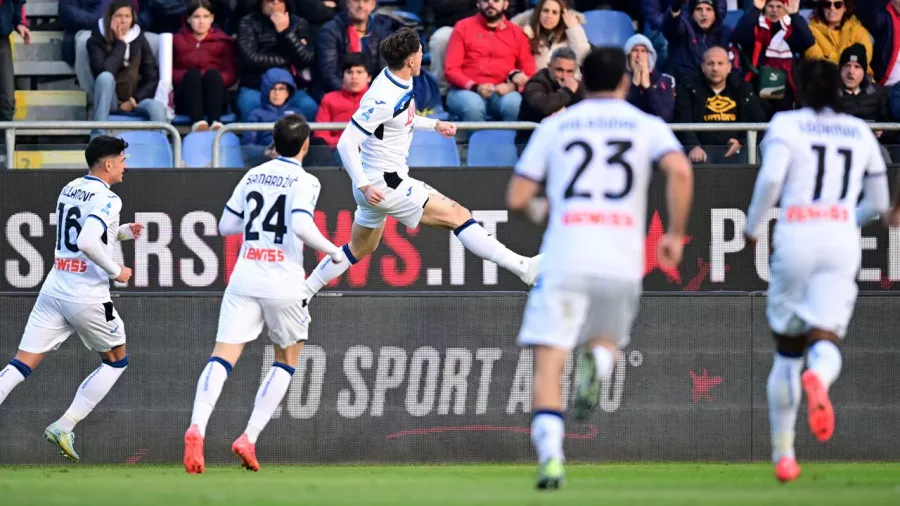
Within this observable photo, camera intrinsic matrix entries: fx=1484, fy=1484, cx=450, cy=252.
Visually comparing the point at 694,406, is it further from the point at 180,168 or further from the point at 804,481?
the point at 180,168

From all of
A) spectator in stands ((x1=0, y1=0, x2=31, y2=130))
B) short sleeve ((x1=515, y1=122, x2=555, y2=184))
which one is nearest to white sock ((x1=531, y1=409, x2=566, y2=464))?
short sleeve ((x1=515, y1=122, x2=555, y2=184))

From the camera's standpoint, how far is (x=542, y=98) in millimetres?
13398

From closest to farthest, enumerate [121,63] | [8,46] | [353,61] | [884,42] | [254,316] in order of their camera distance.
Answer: [254,316] < [353,61] < [121,63] < [8,46] < [884,42]

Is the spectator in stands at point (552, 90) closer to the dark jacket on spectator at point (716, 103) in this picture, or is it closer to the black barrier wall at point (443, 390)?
the dark jacket on spectator at point (716, 103)

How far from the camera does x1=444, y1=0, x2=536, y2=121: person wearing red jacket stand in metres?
14.6

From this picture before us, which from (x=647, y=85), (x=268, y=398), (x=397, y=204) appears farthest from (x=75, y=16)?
(x=268, y=398)

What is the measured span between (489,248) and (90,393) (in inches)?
129

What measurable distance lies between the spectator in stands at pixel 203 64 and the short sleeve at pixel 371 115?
3.88 meters

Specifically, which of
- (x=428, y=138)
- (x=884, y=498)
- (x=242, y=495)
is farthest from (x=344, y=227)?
(x=884, y=498)

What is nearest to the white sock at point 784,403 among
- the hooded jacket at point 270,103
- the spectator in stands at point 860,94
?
the spectator in stands at point 860,94

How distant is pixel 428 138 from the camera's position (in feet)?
43.7

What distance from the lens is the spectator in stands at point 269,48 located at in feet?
49.9

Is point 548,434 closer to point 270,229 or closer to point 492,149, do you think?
point 270,229

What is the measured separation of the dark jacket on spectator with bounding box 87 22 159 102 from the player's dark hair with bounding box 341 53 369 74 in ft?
7.23
